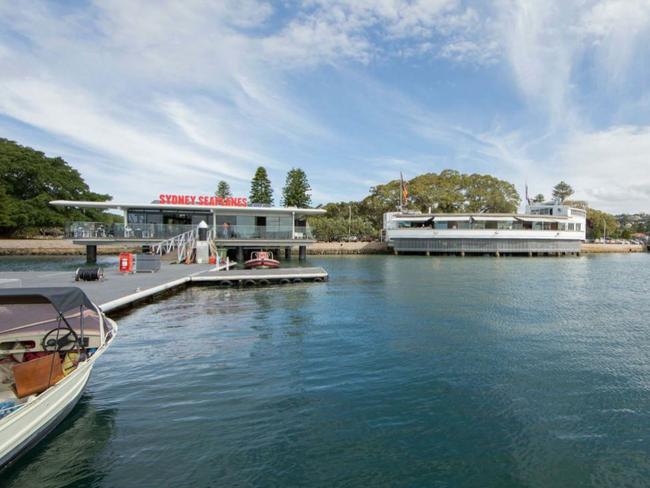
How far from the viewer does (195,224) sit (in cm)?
4884

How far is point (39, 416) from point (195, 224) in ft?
144

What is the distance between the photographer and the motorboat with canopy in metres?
6.25

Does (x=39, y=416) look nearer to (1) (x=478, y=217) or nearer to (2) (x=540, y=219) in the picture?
(1) (x=478, y=217)

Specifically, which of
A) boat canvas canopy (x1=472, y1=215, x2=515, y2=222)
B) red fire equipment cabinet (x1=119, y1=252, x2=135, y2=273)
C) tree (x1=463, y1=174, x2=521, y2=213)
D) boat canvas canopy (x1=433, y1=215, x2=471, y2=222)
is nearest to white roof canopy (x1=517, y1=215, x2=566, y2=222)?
boat canvas canopy (x1=472, y1=215, x2=515, y2=222)

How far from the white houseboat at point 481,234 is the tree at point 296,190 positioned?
26223mm

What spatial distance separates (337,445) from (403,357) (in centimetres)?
511

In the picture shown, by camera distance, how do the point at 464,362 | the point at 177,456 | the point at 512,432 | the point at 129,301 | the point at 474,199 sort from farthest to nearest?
the point at 474,199 < the point at 129,301 < the point at 464,362 < the point at 512,432 < the point at 177,456

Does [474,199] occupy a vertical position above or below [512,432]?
above

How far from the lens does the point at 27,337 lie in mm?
8734

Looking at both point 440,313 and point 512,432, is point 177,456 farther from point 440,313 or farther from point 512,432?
point 440,313

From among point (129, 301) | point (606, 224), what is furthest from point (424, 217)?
point (606, 224)

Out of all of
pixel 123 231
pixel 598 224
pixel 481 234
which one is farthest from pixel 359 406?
pixel 598 224

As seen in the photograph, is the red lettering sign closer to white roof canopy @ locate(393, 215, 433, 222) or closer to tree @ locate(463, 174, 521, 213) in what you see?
white roof canopy @ locate(393, 215, 433, 222)

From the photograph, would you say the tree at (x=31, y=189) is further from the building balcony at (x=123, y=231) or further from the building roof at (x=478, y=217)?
the building roof at (x=478, y=217)
